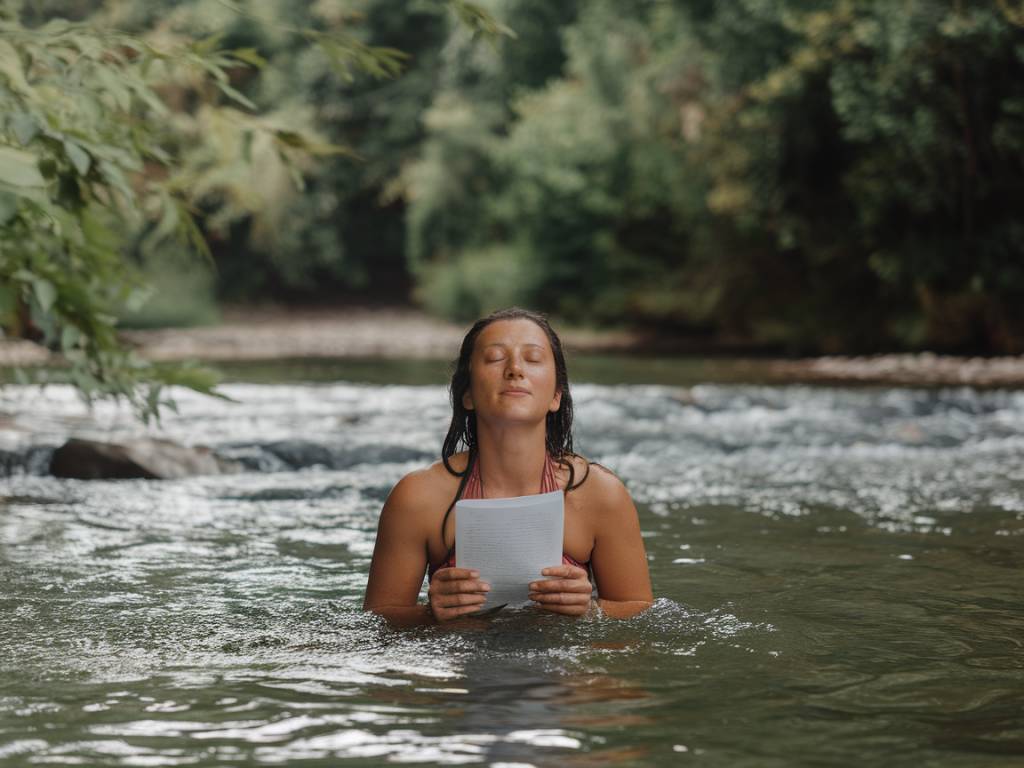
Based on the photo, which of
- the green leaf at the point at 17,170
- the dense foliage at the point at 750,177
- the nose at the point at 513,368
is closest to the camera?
the green leaf at the point at 17,170

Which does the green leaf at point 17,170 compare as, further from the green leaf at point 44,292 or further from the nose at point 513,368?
the nose at point 513,368

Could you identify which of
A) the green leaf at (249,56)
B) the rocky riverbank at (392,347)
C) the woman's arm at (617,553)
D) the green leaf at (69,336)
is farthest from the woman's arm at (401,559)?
the rocky riverbank at (392,347)

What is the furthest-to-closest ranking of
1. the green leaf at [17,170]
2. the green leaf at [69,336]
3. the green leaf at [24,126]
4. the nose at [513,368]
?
the green leaf at [69,336], the nose at [513,368], the green leaf at [24,126], the green leaf at [17,170]

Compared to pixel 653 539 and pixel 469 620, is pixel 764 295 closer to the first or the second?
pixel 653 539

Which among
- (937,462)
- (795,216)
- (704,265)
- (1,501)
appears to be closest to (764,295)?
Result: (704,265)

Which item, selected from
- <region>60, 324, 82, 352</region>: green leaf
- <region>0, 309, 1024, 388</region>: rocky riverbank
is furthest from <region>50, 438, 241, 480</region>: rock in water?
<region>60, 324, 82, 352</region>: green leaf

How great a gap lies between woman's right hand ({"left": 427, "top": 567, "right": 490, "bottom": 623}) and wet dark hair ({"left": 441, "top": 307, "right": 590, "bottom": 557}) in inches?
12.2

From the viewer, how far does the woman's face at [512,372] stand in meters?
4.52

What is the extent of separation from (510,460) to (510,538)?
14.1 inches

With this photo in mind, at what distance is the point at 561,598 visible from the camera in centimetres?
435

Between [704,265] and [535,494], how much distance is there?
984 inches

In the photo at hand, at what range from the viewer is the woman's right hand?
4375mm

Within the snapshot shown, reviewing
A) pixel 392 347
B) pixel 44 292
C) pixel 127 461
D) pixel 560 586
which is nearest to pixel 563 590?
pixel 560 586

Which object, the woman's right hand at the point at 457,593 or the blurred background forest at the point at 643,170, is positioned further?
the blurred background forest at the point at 643,170
